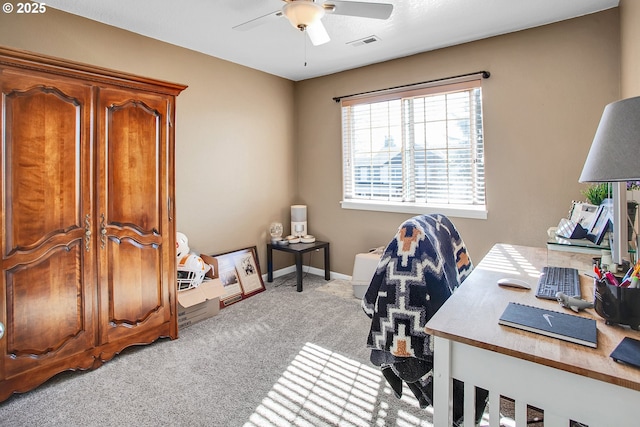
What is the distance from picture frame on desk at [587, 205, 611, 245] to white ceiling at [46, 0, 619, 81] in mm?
1618

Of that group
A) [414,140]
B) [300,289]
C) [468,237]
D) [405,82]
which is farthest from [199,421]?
[405,82]

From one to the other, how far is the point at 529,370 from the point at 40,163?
2567mm

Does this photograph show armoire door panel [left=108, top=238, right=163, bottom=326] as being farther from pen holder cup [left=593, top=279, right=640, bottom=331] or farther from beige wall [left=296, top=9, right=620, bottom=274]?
pen holder cup [left=593, top=279, right=640, bottom=331]

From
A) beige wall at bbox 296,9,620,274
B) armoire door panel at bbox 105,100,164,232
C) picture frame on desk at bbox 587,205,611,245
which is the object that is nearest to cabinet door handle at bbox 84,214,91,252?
armoire door panel at bbox 105,100,164,232

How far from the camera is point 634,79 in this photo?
2059mm

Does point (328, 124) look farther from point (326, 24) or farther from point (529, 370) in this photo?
point (529, 370)

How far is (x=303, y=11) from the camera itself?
2.00m

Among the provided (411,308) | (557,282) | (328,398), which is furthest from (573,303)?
(328,398)

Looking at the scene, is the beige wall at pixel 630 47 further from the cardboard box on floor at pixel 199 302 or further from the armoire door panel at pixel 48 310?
the armoire door panel at pixel 48 310

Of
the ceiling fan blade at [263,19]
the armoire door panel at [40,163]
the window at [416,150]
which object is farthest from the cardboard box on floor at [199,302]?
the ceiling fan blade at [263,19]

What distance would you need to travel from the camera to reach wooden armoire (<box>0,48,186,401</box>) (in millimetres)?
1941

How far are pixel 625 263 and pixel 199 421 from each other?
2198 mm

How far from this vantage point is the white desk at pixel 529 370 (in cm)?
88

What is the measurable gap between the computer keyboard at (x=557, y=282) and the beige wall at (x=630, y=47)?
1151 mm
